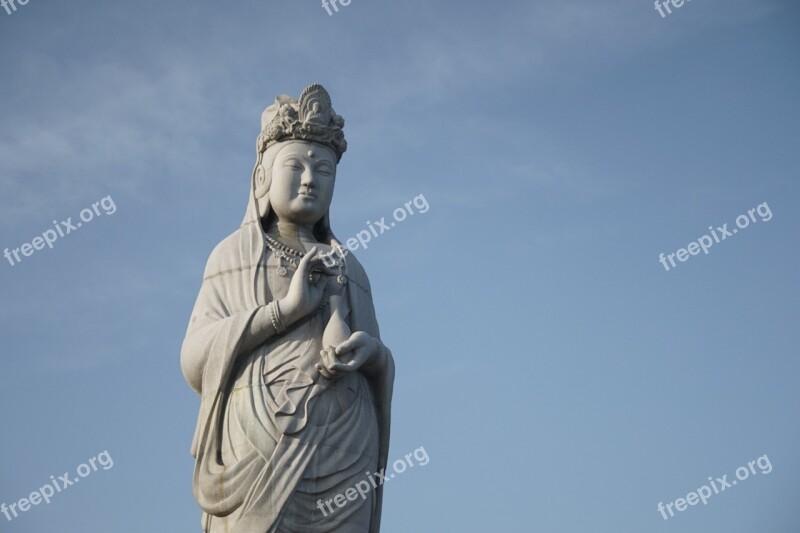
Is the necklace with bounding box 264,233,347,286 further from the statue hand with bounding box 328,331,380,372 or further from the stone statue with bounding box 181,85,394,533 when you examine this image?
the statue hand with bounding box 328,331,380,372

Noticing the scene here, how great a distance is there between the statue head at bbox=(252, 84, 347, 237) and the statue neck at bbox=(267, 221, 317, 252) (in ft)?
0.25

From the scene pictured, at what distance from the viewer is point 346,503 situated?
11.2 metres

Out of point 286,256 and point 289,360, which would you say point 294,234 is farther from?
point 289,360

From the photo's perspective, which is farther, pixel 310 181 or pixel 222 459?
pixel 310 181

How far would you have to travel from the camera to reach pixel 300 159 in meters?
12.5

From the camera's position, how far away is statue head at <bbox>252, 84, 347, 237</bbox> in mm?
12422

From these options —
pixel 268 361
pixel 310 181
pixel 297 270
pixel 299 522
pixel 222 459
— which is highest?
pixel 310 181

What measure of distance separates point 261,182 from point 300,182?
494 mm

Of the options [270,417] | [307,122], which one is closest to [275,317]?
[270,417]

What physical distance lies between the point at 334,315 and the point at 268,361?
2.54 ft

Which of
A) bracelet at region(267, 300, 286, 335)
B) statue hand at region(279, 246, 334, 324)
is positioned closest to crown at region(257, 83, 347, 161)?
statue hand at region(279, 246, 334, 324)

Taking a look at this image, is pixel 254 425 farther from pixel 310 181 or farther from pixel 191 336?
pixel 310 181

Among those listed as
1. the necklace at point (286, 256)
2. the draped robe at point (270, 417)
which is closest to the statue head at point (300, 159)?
the necklace at point (286, 256)

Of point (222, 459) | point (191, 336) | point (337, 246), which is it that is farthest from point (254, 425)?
point (337, 246)
